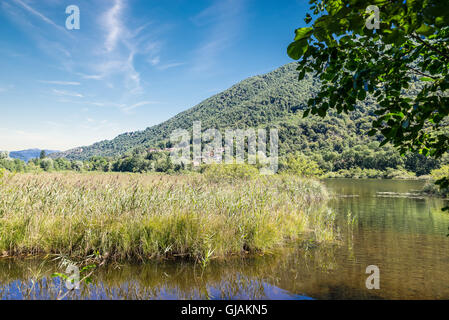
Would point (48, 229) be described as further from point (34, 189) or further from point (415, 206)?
point (415, 206)

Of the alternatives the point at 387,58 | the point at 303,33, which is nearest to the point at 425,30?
the point at 303,33

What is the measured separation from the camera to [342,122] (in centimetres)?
9019

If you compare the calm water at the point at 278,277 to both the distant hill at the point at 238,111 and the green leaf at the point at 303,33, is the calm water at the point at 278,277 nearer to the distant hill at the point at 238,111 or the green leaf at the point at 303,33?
the green leaf at the point at 303,33

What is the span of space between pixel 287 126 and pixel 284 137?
882cm

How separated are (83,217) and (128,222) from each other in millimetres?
1169

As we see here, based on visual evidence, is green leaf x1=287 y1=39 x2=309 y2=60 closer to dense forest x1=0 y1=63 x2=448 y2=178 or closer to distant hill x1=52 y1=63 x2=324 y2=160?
dense forest x1=0 y1=63 x2=448 y2=178

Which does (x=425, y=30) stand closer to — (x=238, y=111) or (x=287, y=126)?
(x=287, y=126)

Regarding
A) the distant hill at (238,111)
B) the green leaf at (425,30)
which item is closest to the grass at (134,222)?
the green leaf at (425,30)

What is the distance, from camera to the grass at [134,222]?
243 inches

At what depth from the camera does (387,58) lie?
2.58 metres

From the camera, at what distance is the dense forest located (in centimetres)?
4455

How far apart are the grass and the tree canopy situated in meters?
4.45

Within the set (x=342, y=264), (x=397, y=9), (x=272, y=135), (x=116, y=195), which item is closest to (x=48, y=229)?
(x=116, y=195)

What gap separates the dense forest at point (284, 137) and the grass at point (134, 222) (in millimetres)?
4530
